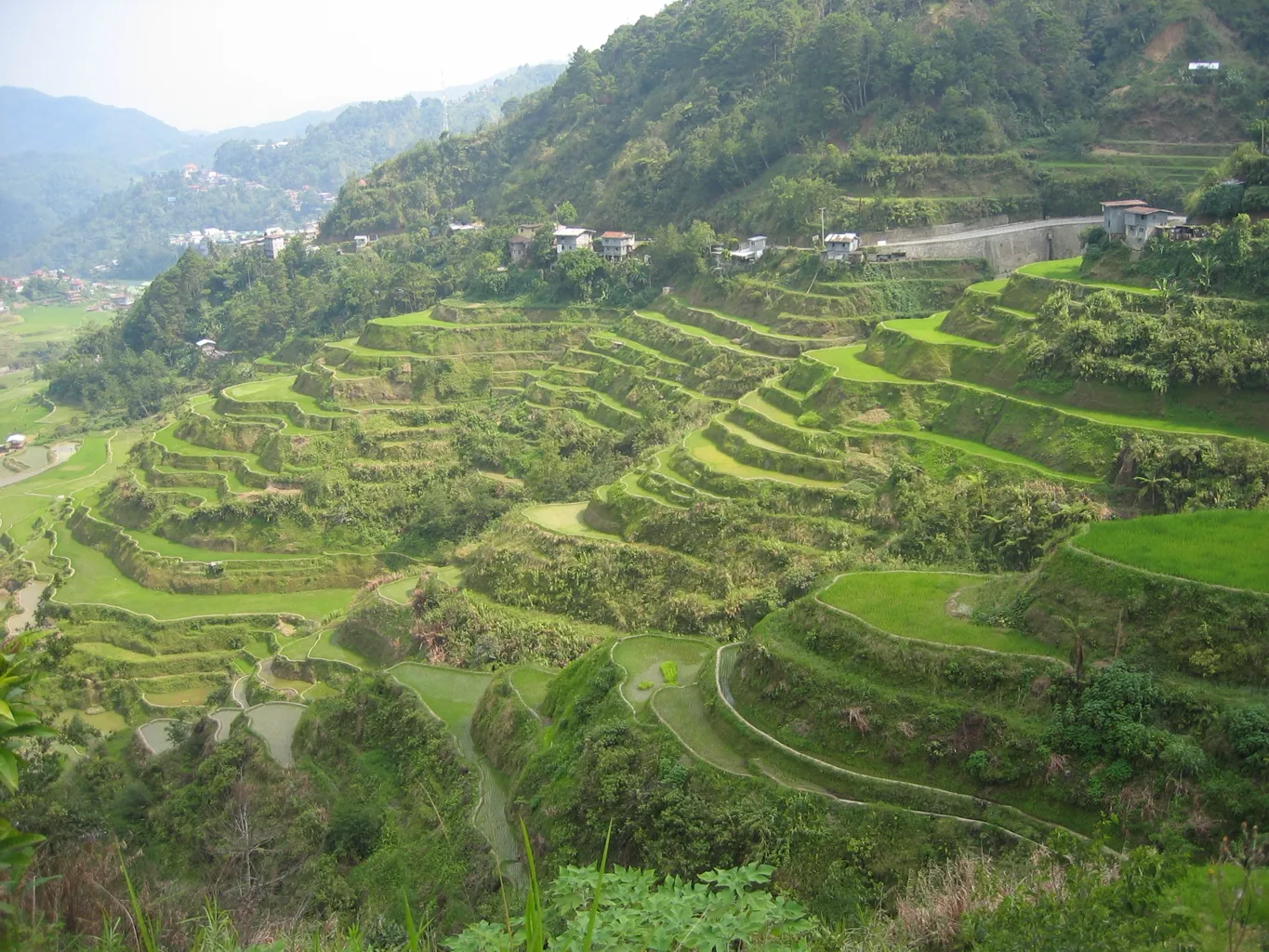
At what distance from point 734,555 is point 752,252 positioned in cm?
2014

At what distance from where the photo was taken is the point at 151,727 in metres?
25.9

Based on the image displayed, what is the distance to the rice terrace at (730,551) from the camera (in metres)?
11.8

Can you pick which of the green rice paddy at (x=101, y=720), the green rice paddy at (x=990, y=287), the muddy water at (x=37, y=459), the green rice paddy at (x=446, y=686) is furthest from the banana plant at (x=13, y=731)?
the muddy water at (x=37, y=459)

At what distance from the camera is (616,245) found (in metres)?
47.8

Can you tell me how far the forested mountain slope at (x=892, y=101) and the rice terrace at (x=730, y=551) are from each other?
238 millimetres

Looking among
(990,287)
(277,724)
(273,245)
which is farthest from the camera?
(273,245)

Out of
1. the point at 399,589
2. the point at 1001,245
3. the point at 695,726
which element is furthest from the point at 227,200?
the point at 695,726

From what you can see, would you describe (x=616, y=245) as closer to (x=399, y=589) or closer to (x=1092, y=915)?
(x=399, y=589)

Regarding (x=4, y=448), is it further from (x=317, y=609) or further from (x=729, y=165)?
(x=729, y=165)

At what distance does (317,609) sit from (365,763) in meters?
12.4

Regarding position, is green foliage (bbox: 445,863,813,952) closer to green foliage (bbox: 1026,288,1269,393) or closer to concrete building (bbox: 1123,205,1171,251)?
green foliage (bbox: 1026,288,1269,393)

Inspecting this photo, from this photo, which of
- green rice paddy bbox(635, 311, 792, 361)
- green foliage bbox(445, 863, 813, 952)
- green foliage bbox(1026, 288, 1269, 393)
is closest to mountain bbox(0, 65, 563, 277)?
green rice paddy bbox(635, 311, 792, 361)

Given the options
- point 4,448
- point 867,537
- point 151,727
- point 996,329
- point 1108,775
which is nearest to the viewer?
point 1108,775

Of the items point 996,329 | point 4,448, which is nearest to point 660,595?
point 996,329
